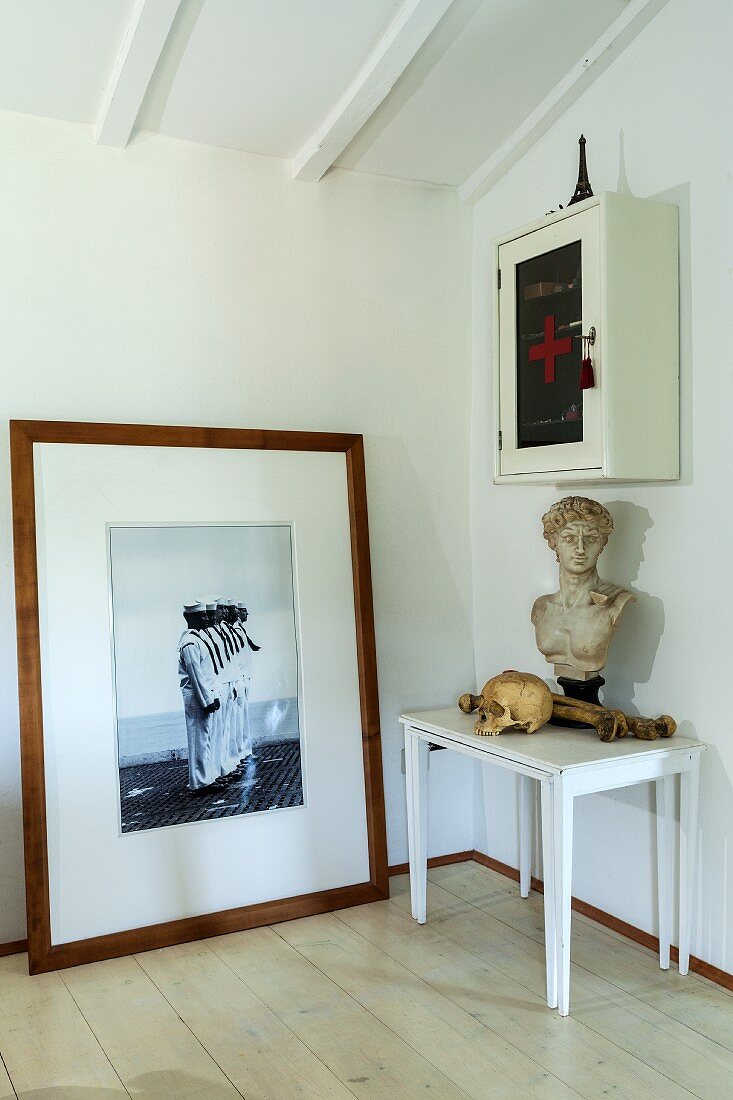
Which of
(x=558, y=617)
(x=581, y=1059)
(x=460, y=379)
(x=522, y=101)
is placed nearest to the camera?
(x=581, y=1059)

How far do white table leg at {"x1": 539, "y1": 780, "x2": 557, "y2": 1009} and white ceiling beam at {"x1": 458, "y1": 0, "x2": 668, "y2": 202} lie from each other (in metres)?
1.97

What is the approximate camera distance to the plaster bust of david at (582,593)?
252cm

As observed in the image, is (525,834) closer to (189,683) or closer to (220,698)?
(220,698)

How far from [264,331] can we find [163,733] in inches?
49.8

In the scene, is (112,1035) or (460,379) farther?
(460,379)

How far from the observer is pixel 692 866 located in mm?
2422

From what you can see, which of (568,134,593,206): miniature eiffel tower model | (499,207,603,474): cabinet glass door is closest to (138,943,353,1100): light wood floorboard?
(499,207,603,474): cabinet glass door

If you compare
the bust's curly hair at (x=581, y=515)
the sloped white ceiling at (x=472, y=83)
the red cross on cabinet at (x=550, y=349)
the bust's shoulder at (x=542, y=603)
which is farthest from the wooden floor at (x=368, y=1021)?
the sloped white ceiling at (x=472, y=83)

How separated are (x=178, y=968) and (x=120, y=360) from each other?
66.7 inches

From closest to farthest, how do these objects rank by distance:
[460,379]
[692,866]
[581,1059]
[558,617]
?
[581,1059] < [692,866] < [558,617] < [460,379]

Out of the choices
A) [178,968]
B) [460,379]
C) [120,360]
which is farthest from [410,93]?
[178,968]

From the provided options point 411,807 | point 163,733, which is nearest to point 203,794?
point 163,733

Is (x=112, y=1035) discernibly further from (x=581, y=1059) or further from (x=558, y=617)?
(x=558, y=617)

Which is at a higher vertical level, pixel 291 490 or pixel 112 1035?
pixel 291 490
